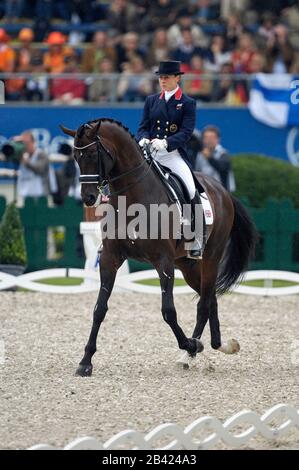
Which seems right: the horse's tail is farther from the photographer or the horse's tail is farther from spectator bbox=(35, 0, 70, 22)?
spectator bbox=(35, 0, 70, 22)

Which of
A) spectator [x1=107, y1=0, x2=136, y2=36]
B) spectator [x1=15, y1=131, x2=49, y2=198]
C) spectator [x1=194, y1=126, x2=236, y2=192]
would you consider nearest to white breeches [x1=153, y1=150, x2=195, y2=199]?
spectator [x1=194, y1=126, x2=236, y2=192]

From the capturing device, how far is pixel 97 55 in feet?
63.0

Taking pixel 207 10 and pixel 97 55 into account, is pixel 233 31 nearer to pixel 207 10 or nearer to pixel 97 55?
pixel 207 10

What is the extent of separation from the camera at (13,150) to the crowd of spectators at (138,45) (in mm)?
1607

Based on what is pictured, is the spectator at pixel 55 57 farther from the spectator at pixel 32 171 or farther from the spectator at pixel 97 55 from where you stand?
the spectator at pixel 32 171

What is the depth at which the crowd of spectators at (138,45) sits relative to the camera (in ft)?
58.6

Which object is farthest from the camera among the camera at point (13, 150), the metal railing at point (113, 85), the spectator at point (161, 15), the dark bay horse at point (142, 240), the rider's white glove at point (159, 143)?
the spectator at point (161, 15)

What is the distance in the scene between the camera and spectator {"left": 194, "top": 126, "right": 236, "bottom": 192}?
606 inches

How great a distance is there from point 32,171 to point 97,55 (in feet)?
12.1

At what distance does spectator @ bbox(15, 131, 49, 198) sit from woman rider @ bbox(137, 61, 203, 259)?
6726 mm

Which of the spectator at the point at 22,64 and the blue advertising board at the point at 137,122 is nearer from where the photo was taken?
the spectator at the point at 22,64

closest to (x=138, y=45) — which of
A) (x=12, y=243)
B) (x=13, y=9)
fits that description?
(x=13, y=9)

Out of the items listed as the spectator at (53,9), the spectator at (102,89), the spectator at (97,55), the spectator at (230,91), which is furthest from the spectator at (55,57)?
the spectator at (230,91)
